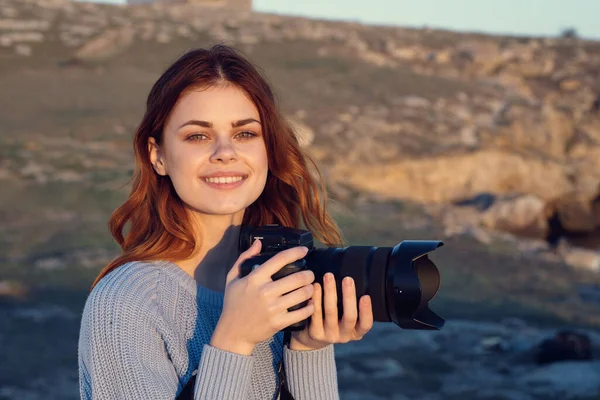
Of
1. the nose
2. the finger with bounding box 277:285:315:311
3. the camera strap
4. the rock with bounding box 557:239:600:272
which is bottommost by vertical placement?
the rock with bounding box 557:239:600:272

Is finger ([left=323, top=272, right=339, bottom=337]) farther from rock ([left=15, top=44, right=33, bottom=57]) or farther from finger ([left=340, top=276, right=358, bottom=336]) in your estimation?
rock ([left=15, top=44, right=33, bottom=57])

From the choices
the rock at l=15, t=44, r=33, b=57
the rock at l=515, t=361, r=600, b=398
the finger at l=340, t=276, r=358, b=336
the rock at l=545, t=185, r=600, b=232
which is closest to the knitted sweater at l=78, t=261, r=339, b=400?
the finger at l=340, t=276, r=358, b=336

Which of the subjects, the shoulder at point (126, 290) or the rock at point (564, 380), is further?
the rock at point (564, 380)

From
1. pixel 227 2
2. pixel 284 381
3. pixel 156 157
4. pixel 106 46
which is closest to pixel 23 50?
pixel 106 46

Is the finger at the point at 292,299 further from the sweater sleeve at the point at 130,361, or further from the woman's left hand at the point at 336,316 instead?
the sweater sleeve at the point at 130,361

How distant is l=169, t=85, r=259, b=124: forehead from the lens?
2.01 meters

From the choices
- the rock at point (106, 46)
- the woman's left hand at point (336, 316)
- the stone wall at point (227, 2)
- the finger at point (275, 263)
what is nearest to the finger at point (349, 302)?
the woman's left hand at point (336, 316)

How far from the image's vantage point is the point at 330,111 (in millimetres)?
17328

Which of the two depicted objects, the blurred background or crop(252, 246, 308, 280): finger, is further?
the blurred background

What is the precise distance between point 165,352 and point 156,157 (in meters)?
0.59

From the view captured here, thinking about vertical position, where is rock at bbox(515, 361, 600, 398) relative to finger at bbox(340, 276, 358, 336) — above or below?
below

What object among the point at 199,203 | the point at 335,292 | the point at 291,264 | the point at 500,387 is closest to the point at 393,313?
the point at 335,292

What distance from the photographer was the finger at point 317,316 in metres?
1.78

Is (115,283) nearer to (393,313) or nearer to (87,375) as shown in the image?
(87,375)
